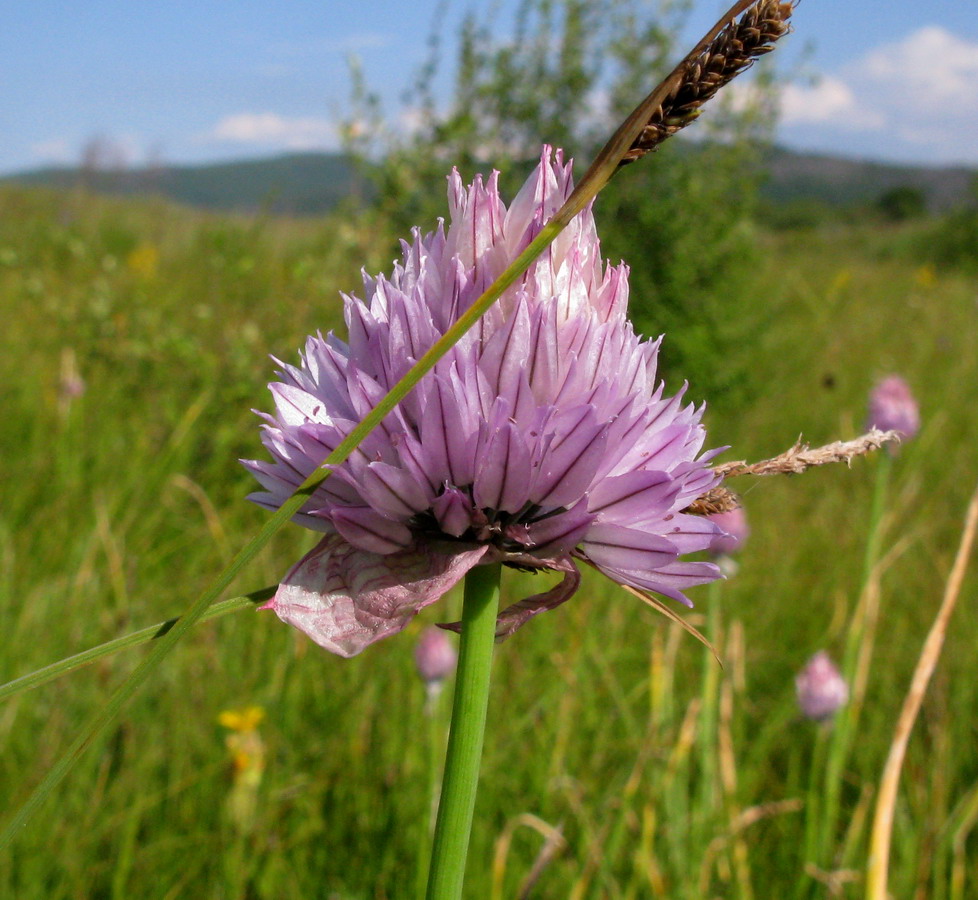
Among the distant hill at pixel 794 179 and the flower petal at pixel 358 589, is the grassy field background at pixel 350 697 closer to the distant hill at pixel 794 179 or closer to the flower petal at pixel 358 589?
the flower petal at pixel 358 589

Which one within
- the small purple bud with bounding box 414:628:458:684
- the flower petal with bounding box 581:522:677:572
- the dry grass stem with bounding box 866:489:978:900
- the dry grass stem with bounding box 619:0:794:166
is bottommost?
the small purple bud with bounding box 414:628:458:684

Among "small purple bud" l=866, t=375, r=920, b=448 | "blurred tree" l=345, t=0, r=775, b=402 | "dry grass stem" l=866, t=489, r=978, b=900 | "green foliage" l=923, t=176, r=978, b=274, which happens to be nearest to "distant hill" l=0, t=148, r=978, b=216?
"green foliage" l=923, t=176, r=978, b=274

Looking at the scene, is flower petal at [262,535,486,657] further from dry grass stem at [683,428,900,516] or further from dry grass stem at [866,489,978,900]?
dry grass stem at [866,489,978,900]

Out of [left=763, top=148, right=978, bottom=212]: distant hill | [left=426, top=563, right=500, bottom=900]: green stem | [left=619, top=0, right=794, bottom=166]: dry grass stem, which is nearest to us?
[left=619, top=0, right=794, bottom=166]: dry grass stem

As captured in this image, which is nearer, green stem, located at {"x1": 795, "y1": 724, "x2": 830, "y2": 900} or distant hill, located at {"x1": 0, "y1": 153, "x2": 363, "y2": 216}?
green stem, located at {"x1": 795, "y1": 724, "x2": 830, "y2": 900}

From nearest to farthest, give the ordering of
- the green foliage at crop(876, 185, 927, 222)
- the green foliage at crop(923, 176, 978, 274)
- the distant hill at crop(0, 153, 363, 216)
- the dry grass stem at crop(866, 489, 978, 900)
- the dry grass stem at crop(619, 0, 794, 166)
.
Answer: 1. the dry grass stem at crop(619, 0, 794, 166)
2. the dry grass stem at crop(866, 489, 978, 900)
3. the distant hill at crop(0, 153, 363, 216)
4. the green foliage at crop(923, 176, 978, 274)
5. the green foliage at crop(876, 185, 927, 222)

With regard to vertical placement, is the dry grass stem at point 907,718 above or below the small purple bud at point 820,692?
above

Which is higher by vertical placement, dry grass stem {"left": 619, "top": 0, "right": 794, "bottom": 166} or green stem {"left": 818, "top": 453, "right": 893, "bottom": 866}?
dry grass stem {"left": 619, "top": 0, "right": 794, "bottom": 166}

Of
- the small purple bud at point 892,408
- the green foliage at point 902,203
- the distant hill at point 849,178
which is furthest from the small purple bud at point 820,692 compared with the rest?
the distant hill at point 849,178
